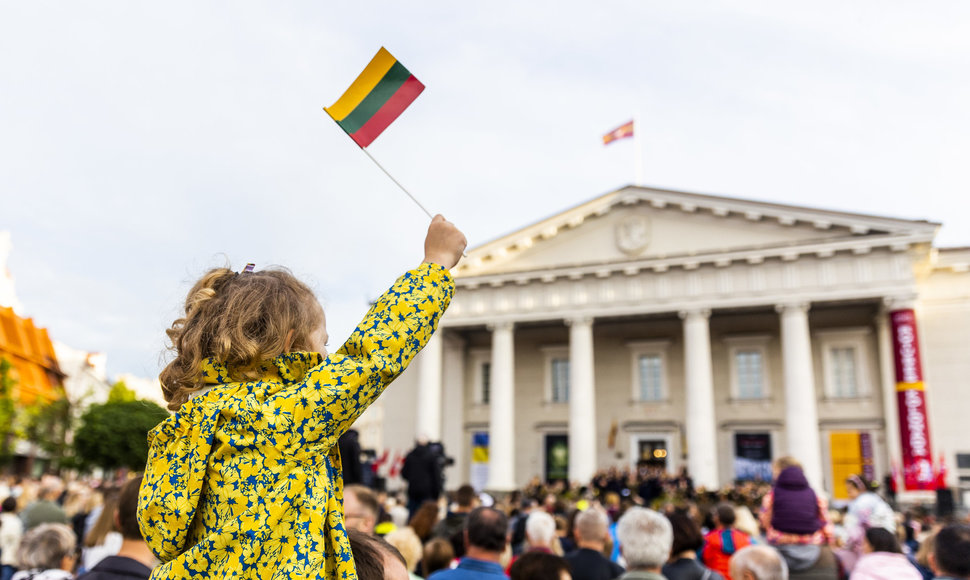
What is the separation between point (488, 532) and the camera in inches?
186

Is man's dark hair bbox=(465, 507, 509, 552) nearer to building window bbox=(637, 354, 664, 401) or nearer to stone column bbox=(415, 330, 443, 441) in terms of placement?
stone column bbox=(415, 330, 443, 441)

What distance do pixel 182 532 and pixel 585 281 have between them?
29730mm

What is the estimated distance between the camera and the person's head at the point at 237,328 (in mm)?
1862

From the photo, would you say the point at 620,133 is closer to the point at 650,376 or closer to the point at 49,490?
the point at 650,376

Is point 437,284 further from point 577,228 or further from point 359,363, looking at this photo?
point 577,228

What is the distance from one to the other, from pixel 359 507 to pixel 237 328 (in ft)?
12.3

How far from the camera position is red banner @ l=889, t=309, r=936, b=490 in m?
24.4

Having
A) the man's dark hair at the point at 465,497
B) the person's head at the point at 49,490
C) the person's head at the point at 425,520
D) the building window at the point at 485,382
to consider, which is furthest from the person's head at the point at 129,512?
the building window at the point at 485,382

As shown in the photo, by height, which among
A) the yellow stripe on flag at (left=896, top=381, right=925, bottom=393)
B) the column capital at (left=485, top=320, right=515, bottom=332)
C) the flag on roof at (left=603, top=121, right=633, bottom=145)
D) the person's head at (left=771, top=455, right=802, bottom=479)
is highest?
the flag on roof at (left=603, top=121, right=633, bottom=145)

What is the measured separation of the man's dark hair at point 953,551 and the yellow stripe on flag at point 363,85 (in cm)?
484

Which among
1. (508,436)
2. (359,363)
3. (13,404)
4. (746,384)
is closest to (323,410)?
(359,363)

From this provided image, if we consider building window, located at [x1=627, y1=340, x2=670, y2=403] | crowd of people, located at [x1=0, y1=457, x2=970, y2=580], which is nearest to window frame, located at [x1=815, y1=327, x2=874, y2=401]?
building window, located at [x1=627, y1=340, x2=670, y2=403]

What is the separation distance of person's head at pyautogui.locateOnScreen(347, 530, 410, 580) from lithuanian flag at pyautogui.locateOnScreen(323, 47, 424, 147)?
5.54 feet

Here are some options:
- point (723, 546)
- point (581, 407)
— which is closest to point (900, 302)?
point (581, 407)
